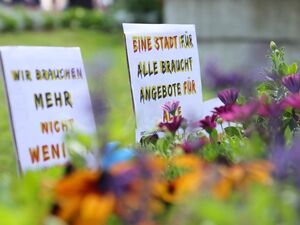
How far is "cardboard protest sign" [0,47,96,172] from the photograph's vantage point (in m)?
1.39

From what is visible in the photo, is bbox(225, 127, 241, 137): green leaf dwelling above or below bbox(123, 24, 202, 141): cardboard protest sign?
below

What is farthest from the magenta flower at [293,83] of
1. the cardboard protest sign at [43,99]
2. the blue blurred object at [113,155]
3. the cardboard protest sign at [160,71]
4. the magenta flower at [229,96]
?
the blue blurred object at [113,155]

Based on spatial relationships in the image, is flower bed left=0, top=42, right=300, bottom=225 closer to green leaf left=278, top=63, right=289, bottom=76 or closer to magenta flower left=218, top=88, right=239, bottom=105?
magenta flower left=218, top=88, right=239, bottom=105

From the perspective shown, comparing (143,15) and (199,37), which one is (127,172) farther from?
(143,15)

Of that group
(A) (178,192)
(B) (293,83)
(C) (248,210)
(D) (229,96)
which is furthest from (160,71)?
(C) (248,210)

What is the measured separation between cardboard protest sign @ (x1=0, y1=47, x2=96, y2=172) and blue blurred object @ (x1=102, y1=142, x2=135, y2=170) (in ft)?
0.94

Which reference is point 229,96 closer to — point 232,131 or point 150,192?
point 232,131

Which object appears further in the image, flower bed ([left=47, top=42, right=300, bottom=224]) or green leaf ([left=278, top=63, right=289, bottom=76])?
green leaf ([left=278, top=63, right=289, bottom=76])

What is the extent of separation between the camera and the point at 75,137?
1.02 m

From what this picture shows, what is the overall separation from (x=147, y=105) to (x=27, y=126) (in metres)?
0.57

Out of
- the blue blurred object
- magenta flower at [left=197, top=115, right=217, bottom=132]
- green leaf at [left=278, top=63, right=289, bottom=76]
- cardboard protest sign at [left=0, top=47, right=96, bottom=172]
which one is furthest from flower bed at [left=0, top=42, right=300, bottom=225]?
green leaf at [left=278, top=63, right=289, bottom=76]

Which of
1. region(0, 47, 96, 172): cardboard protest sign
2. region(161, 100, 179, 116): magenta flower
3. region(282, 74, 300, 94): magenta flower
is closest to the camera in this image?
region(0, 47, 96, 172): cardboard protest sign

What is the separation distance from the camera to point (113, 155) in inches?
40.0

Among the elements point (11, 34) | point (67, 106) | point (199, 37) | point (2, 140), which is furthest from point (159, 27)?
point (11, 34)
